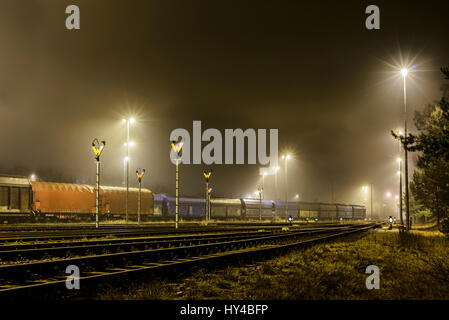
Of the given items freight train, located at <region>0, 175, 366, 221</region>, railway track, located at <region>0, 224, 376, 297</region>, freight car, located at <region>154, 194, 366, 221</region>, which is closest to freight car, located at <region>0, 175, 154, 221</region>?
freight train, located at <region>0, 175, 366, 221</region>

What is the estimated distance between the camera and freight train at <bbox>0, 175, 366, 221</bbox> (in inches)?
1321

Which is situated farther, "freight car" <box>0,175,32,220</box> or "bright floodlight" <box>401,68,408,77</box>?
"freight car" <box>0,175,32,220</box>

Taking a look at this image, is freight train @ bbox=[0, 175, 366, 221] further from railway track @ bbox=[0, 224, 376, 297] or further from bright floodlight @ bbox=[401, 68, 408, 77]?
bright floodlight @ bbox=[401, 68, 408, 77]

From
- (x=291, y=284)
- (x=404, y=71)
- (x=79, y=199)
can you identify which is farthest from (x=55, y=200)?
(x=291, y=284)

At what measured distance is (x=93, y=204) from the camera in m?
40.2

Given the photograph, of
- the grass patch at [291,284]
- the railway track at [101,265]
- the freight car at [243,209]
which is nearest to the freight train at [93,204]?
the freight car at [243,209]

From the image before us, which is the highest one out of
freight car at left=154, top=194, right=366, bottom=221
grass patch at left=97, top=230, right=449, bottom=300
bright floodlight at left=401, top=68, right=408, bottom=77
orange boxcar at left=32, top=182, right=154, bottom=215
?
bright floodlight at left=401, top=68, right=408, bottom=77

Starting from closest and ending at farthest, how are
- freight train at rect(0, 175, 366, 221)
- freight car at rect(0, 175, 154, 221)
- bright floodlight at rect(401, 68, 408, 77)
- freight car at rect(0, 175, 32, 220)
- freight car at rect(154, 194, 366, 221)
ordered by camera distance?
bright floodlight at rect(401, 68, 408, 77) < freight car at rect(0, 175, 32, 220) < freight car at rect(0, 175, 154, 221) < freight train at rect(0, 175, 366, 221) < freight car at rect(154, 194, 366, 221)

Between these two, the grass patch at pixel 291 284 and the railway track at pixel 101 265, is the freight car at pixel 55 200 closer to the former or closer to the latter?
the railway track at pixel 101 265

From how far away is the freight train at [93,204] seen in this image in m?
33.6

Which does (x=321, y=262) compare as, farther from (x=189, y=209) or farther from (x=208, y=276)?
(x=189, y=209)

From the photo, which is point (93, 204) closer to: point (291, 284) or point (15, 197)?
point (15, 197)
